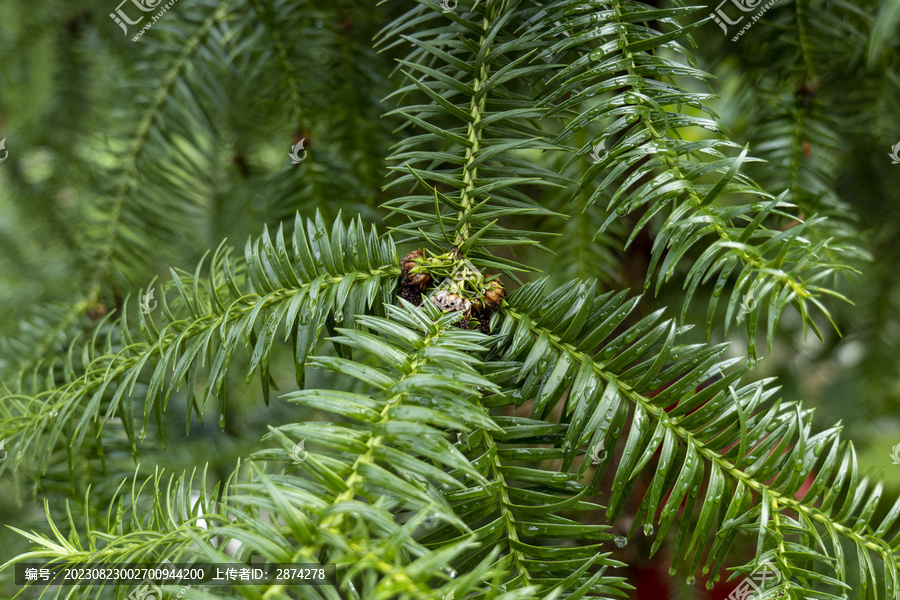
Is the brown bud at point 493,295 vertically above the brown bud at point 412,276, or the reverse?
the brown bud at point 412,276

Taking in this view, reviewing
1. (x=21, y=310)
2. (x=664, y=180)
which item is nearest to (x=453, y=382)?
(x=664, y=180)

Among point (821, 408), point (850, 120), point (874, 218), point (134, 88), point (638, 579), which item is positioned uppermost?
point (134, 88)

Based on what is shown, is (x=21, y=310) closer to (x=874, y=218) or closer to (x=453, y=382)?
(x=453, y=382)

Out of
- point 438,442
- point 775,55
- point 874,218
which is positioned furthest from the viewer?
point 874,218

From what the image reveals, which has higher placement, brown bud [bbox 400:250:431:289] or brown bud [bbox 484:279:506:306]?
brown bud [bbox 400:250:431:289]

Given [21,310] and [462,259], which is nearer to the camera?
[462,259]

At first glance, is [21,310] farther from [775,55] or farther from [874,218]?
[874,218]

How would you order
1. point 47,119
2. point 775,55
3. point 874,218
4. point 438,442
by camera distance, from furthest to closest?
point 47,119 < point 874,218 < point 775,55 < point 438,442

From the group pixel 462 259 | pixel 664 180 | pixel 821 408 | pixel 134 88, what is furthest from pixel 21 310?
pixel 821 408

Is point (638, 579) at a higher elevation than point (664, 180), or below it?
below
